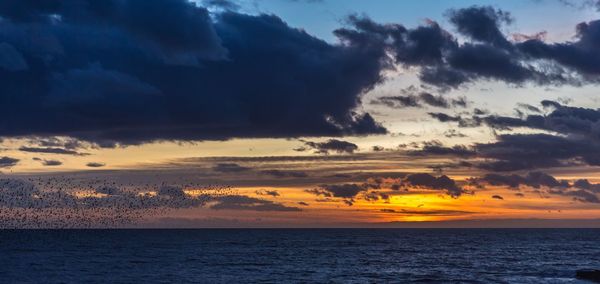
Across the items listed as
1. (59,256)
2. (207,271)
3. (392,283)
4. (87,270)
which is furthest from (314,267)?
(59,256)

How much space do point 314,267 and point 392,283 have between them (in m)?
29.1

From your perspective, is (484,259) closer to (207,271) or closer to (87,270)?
(207,271)

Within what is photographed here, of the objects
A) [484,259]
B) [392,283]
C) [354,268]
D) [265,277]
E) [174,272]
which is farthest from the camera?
[484,259]

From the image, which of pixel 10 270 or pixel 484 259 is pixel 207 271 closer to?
pixel 10 270

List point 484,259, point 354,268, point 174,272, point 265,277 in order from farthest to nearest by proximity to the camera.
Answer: point 484,259
point 354,268
point 174,272
point 265,277

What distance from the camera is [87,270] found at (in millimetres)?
109000

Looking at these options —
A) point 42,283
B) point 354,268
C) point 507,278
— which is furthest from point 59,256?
point 507,278

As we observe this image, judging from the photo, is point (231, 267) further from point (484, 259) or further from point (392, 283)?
point (484, 259)

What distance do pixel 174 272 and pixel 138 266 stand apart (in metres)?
14.5

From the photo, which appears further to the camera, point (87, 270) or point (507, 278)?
point (87, 270)

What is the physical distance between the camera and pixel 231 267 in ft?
380

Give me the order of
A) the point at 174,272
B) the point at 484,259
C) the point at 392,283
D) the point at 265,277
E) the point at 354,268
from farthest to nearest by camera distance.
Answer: the point at 484,259
the point at 354,268
the point at 174,272
the point at 265,277
the point at 392,283

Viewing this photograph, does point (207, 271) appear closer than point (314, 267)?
Yes

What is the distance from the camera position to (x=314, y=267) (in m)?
116
